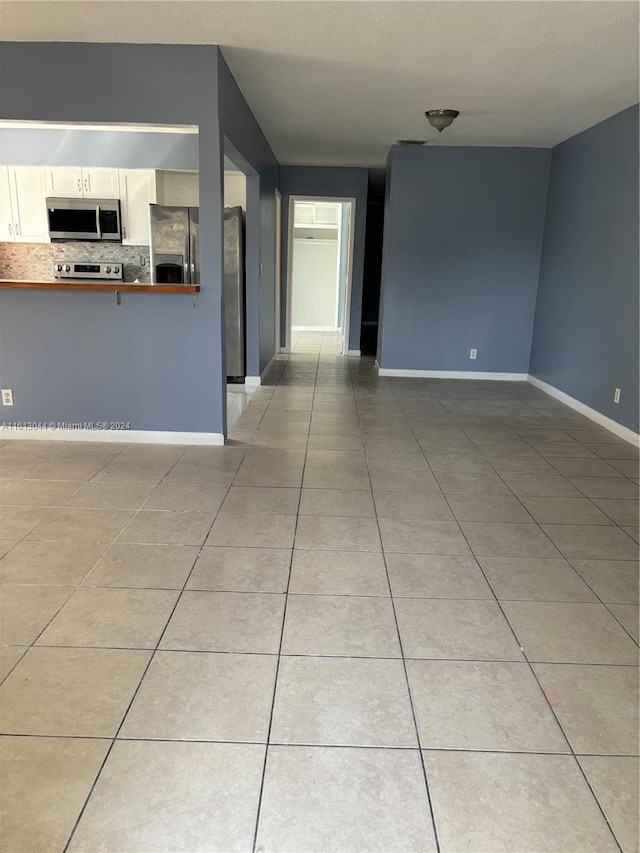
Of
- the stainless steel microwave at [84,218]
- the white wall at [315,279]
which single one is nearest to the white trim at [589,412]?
the stainless steel microwave at [84,218]

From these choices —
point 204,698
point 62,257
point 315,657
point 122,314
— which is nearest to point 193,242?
point 62,257

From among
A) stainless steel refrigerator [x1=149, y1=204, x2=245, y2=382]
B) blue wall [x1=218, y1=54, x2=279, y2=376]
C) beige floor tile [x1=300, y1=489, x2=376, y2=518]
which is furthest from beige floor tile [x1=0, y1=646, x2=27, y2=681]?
stainless steel refrigerator [x1=149, y1=204, x2=245, y2=382]

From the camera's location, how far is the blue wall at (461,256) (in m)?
6.03

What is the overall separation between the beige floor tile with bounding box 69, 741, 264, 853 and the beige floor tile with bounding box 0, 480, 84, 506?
1772 millimetres

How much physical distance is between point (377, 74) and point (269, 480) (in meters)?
2.60

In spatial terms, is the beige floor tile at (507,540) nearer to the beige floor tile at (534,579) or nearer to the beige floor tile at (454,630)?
the beige floor tile at (534,579)

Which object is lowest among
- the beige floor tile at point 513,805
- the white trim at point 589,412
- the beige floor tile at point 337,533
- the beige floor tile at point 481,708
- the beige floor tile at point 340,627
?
the beige floor tile at point 513,805

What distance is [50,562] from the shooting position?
2391mm

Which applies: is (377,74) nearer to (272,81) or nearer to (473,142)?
(272,81)

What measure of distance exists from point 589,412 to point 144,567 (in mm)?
3990

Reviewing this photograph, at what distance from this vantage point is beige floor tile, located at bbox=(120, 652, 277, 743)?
1.56m

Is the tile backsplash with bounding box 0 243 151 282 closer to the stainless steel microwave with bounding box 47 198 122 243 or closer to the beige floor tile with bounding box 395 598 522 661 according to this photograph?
the stainless steel microwave with bounding box 47 198 122 243

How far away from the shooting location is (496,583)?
234cm

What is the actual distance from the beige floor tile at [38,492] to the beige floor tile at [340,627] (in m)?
1.54
